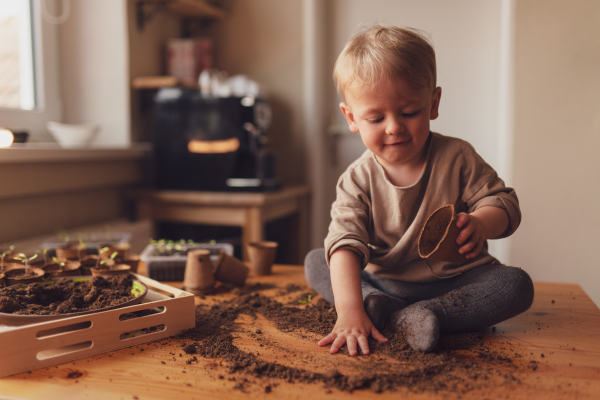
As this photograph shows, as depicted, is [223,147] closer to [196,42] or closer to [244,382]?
[196,42]

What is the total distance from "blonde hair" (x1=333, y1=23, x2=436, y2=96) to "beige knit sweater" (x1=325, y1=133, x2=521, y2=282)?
176mm

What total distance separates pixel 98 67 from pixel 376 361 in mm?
1768

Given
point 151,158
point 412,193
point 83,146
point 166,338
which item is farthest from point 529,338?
point 151,158

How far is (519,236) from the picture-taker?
81.4 inches

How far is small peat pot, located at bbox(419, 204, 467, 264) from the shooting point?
2.71 feet

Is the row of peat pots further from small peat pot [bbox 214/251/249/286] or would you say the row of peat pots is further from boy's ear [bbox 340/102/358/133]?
boy's ear [bbox 340/102/358/133]

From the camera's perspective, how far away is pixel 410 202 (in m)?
1.01

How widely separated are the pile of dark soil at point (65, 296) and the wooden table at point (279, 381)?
0.33 feet

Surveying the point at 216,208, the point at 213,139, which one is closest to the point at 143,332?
the point at 216,208

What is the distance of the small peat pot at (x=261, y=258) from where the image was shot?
1344 mm

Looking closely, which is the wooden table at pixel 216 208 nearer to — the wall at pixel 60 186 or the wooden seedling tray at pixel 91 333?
the wall at pixel 60 186

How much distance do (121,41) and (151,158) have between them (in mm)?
510

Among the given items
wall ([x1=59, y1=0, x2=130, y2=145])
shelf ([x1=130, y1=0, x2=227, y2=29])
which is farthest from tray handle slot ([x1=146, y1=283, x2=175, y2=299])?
shelf ([x1=130, y1=0, x2=227, y2=29])

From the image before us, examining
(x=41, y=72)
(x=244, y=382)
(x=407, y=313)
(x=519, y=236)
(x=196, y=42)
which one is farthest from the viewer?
(x=196, y=42)
